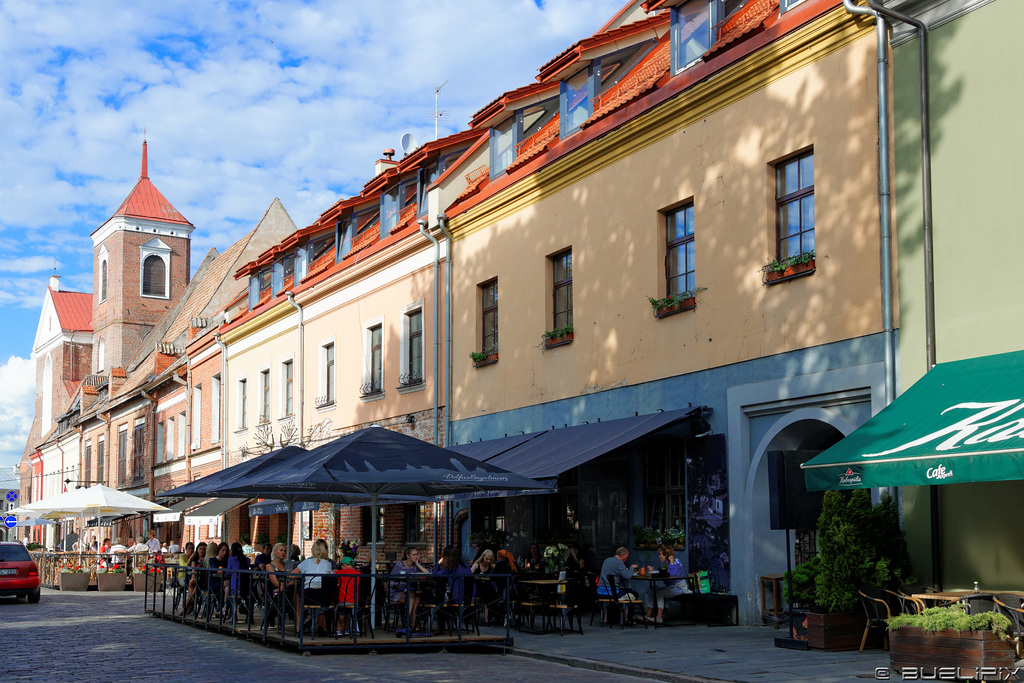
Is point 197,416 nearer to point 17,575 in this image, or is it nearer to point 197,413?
point 197,413

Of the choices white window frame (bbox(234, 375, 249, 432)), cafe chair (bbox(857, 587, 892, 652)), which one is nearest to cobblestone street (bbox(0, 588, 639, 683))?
cafe chair (bbox(857, 587, 892, 652))

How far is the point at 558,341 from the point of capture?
2022 centimetres

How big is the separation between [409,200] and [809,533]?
14.0 meters

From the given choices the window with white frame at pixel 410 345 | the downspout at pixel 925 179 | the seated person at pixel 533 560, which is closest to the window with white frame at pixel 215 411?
the window with white frame at pixel 410 345

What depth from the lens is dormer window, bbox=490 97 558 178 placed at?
2248cm

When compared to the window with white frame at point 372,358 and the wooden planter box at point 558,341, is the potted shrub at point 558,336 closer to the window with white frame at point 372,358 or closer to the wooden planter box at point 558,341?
the wooden planter box at point 558,341

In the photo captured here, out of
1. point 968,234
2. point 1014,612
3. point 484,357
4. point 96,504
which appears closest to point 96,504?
point 96,504

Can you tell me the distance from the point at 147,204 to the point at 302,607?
6245 centimetres

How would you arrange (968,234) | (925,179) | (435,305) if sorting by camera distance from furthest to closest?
(435,305), (925,179), (968,234)

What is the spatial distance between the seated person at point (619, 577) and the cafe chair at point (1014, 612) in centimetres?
598

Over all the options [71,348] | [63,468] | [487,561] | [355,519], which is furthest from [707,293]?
[71,348]

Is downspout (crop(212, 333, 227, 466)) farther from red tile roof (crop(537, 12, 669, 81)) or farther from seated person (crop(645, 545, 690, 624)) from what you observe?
seated person (crop(645, 545, 690, 624))

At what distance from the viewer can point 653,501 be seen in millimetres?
17953

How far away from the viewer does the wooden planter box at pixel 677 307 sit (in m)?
16.9
